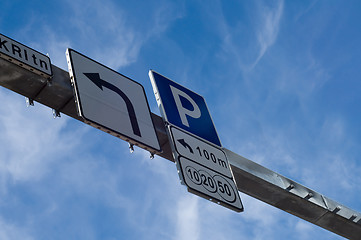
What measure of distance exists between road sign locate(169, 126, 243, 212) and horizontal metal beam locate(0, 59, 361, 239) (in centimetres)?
41

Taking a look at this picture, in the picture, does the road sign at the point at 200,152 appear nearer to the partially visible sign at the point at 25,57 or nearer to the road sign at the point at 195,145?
the road sign at the point at 195,145

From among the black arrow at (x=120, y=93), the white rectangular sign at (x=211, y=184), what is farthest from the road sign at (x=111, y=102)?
the white rectangular sign at (x=211, y=184)

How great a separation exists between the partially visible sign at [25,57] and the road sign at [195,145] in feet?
7.99

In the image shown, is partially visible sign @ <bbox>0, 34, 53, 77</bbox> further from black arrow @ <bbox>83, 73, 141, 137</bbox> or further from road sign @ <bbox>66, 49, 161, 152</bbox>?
black arrow @ <bbox>83, 73, 141, 137</bbox>

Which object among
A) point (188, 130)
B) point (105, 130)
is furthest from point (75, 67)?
point (188, 130)

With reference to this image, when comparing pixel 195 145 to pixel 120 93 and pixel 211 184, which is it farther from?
pixel 120 93

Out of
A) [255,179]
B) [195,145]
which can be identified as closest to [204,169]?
[195,145]

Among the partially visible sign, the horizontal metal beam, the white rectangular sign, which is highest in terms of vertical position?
the partially visible sign

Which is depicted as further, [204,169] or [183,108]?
[183,108]

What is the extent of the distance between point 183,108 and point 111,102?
6.58ft

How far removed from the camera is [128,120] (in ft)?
34.7

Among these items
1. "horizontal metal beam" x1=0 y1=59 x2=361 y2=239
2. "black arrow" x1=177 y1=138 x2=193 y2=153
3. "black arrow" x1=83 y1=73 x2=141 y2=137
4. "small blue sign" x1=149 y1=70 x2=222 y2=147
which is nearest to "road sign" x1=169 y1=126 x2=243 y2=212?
"black arrow" x1=177 y1=138 x2=193 y2=153

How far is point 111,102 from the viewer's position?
10602 millimetres

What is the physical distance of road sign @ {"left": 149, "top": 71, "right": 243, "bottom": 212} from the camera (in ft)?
34.3
